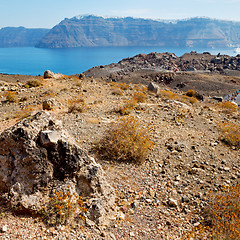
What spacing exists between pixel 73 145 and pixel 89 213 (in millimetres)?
1217

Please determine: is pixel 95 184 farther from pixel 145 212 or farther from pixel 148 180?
pixel 148 180

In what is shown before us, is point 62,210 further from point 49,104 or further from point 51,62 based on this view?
point 51,62

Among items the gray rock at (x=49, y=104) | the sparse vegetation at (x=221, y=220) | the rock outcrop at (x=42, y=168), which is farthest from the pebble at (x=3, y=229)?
the gray rock at (x=49, y=104)

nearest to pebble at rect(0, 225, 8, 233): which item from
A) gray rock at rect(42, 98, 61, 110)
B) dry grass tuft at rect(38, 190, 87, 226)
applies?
dry grass tuft at rect(38, 190, 87, 226)

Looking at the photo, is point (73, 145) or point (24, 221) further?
point (73, 145)

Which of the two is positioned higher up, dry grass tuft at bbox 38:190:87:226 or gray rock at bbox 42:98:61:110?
gray rock at bbox 42:98:61:110

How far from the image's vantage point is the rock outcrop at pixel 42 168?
Result: 10.2 feet

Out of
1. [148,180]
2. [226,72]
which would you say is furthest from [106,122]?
[226,72]

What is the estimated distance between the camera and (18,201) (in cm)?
300

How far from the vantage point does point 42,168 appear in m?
3.20

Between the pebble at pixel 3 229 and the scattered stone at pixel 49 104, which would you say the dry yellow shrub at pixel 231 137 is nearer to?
the pebble at pixel 3 229

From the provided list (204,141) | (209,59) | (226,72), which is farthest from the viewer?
(209,59)

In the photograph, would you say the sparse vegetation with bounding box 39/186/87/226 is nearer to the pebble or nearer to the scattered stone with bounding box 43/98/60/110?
the pebble

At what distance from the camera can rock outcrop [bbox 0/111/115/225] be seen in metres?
3.10
